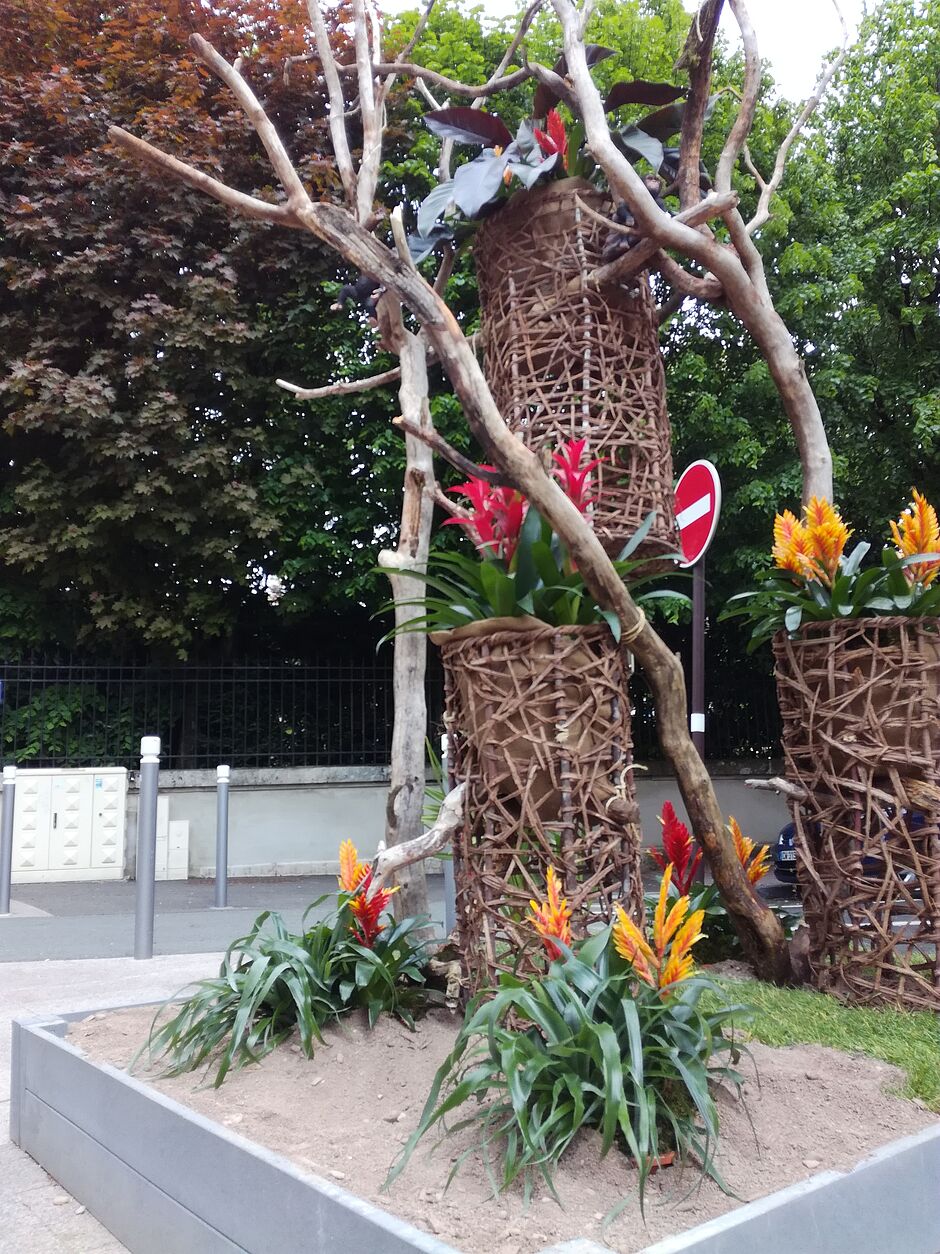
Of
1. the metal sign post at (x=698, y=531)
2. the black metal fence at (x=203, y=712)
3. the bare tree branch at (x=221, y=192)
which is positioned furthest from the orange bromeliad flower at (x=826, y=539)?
the black metal fence at (x=203, y=712)

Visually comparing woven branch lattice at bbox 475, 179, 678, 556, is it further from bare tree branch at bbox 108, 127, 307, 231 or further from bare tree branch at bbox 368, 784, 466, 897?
bare tree branch at bbox 368, 784, 466, 897

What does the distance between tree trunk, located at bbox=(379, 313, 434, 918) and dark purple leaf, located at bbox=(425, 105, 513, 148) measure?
76cm

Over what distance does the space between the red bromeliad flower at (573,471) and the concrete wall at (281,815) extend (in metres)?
10.0

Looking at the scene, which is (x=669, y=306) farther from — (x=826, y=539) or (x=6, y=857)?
(x=6, y=857)

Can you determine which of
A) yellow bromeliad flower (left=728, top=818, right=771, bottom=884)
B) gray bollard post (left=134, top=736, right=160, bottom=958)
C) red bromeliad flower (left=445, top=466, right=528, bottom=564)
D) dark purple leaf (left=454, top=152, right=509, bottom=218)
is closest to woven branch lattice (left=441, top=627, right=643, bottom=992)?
red bromeliad flower (left=445, top=466, right=528, bottom=564)

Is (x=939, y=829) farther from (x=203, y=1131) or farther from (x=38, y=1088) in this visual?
(x=38, y=1088)

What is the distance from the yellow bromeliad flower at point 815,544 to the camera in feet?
11.5

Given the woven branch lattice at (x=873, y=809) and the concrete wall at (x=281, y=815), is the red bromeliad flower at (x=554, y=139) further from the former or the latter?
the concrete wall at (x=281, y=815)

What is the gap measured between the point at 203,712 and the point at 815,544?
11.1m

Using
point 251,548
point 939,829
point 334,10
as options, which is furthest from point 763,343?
point 334,10

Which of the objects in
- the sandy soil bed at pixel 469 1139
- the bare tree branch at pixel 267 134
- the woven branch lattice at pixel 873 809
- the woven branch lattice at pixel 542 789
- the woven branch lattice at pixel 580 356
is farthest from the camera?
the woven branch lattice at pixel 580 356

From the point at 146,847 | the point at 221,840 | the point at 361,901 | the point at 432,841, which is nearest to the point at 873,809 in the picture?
the point at 432,841

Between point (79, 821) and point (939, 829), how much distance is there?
1050 centimetres

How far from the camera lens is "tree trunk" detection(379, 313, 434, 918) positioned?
178 inches
